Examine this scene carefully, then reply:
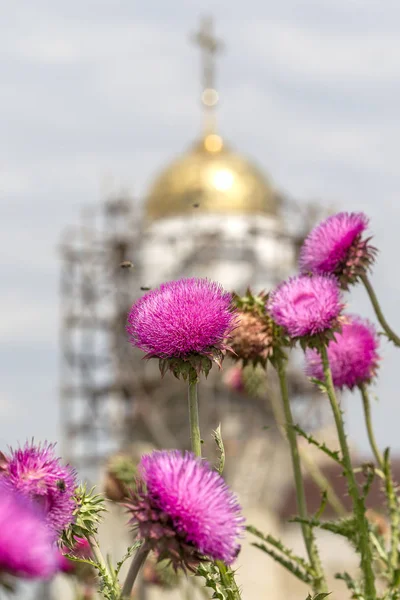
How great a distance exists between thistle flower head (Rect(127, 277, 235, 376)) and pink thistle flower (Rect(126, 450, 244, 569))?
64cm

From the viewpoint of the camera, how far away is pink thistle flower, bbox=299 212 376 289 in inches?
161

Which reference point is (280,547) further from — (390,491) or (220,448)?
(220,448)

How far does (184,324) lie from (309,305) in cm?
82

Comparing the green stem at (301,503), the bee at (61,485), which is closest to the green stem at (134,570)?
the bee at (61,485)

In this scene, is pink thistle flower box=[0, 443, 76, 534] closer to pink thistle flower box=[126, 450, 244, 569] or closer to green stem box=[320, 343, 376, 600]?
pink thistle flower box=[126, 450, 244, 569]

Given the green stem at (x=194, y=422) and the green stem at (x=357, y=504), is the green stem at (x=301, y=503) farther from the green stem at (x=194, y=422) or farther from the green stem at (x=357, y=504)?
the green stem at (x=194, y=422)

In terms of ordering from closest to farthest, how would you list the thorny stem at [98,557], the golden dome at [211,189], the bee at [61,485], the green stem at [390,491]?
the bee at [61,485], the thorny stem at [98,557], the green stem at [390,491], the golden dome at [211,189]

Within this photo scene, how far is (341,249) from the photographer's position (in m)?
4.08

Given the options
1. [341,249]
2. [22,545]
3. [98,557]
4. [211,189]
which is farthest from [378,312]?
[211,189]

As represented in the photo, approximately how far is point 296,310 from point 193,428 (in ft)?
2.96

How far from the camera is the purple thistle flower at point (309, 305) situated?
3.79 m

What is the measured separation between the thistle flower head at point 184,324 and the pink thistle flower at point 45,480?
0.45m

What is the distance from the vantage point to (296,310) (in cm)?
380

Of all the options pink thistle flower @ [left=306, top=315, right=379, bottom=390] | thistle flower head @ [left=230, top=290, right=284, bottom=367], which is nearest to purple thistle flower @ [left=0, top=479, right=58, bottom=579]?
thistle flower head @ [left=230, top=290, right=284, bottom=367]
